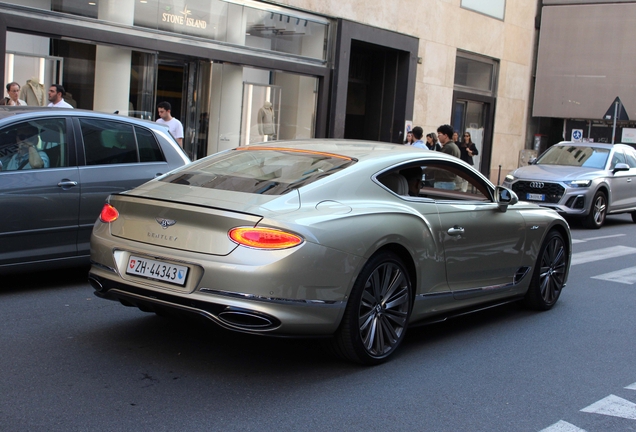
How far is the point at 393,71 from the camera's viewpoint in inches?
818

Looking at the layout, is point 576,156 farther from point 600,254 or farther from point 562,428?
point 562,428

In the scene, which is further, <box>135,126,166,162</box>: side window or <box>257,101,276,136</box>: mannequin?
<box>257,101,276,136</box>: mannequin

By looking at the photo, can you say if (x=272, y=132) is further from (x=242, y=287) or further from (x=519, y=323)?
(x=242, y=287)

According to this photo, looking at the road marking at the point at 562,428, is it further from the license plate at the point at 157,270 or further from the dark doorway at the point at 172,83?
the dark doorway at the point at 172,83

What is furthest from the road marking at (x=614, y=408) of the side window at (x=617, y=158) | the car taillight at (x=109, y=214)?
the side window at (x=617, y=158)

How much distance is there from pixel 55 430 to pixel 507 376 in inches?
115

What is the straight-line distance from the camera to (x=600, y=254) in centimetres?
1149

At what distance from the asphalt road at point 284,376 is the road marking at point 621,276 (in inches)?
102

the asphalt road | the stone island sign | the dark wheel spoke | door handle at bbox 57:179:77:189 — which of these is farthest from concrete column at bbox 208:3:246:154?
the dark wheel spoke

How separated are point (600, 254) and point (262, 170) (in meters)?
7.79

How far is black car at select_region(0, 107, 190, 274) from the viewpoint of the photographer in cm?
647

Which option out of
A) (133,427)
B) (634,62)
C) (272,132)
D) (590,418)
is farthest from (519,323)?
(634,62)

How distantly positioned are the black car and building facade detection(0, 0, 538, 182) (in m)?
5.95

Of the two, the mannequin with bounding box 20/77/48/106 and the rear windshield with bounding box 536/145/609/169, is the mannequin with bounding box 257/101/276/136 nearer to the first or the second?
the mannequin with bounding box 20/77/48/106
